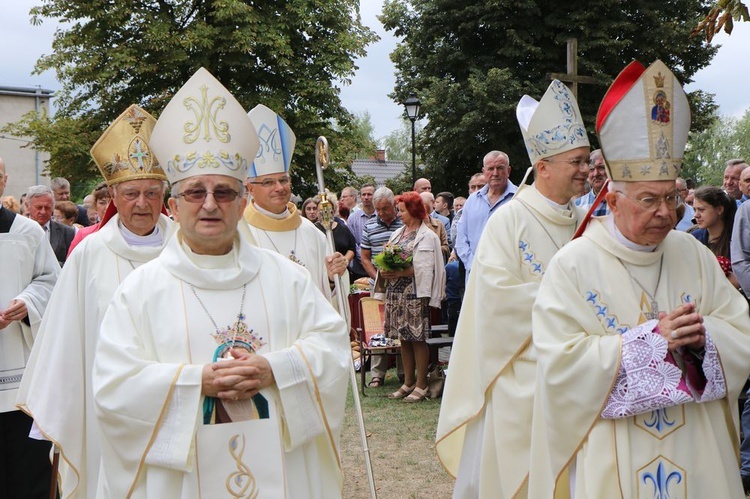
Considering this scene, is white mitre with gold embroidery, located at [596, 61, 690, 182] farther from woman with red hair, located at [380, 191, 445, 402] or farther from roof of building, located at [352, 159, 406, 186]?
A: roof of building, located at [352, 159, 406, 186]

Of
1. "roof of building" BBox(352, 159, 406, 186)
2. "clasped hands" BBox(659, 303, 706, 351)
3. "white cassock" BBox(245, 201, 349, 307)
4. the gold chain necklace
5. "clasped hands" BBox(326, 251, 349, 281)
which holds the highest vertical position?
"roof of building" BBox(352, 159, 406, 186)

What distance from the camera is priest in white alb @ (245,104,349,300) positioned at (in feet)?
23.3

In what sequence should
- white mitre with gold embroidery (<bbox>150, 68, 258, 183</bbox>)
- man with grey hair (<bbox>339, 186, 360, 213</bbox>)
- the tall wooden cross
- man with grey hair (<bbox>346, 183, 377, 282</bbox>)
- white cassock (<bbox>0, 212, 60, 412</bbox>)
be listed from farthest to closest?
man with grey hair (<bbox>339, 186, 360, 213</bbox>) < man with grey hair (<bbox>346, 183, 377, 282</bbox>) < the tall wooden cross < white cassock (<bbox>0, 212, 60, 412</bbox>) < white mitre with gold embroidery (<bbox>150, 68, 258, 183</bbox>)

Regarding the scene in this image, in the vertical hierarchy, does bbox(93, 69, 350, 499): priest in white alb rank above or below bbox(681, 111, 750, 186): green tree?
below

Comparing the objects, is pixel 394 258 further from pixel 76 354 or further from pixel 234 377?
pixel 234 377

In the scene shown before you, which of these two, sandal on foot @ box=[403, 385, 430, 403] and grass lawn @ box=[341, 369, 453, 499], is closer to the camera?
grass lawn @ box=[341, 369, 453, 499]

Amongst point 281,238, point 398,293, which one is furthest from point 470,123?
point 281,238

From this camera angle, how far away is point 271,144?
7207mm

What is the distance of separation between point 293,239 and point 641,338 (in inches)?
144

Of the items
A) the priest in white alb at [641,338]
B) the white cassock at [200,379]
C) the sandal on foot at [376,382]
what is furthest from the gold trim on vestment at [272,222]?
the sandal on foot at [376,382]

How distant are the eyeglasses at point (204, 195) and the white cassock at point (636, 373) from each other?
1458 millimetres

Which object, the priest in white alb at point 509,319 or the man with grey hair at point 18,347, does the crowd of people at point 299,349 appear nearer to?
the priest in white alb at point 509,319

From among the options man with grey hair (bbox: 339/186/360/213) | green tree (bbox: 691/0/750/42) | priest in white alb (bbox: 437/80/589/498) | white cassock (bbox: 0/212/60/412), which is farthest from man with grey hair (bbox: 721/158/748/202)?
man with grey hair (bbox: 339/186/360/213)

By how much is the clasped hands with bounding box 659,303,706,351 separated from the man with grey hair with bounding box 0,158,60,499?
4252mm
